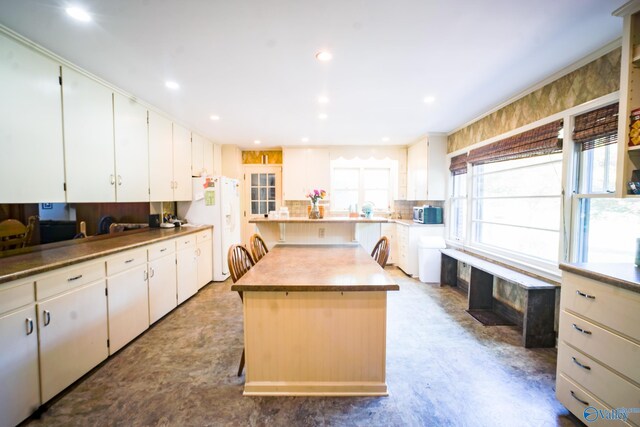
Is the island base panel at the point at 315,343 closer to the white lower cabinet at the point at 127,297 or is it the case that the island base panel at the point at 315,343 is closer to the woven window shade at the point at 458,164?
the white lower cabinet at the point at 127,297

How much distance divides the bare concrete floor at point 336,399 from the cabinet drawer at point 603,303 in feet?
2.28

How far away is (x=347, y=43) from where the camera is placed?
73.1 inches

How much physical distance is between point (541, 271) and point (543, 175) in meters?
0.97

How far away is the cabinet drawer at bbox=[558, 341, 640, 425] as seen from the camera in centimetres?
127

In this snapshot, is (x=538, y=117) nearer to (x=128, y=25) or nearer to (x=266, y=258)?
(x=266, y=258)

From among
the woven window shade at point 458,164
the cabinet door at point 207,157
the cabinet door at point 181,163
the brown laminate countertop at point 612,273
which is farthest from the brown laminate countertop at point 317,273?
the cabinet door at point 207,157

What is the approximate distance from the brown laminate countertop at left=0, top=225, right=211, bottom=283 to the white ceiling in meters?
1.53

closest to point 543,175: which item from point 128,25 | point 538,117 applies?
point 538,117

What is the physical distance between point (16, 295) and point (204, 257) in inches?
95.5

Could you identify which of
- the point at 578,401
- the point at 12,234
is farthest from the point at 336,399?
the point at 12,234

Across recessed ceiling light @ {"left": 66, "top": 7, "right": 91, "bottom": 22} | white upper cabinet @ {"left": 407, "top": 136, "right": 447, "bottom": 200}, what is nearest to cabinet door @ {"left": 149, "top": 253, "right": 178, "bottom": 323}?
recessed ceiling light @ {"left": 66, "top": 7, "right": 91, "bottom": 22}

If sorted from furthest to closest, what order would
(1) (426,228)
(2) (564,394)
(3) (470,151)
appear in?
(1) (426,228), (3) (470,151), (2) (564,394)

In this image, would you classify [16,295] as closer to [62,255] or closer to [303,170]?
[62,255]

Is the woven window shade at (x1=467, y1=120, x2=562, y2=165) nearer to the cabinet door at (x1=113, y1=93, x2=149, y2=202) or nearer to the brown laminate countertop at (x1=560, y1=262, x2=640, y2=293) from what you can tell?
the brown laminate countertop at (x1=560, y1=262, x2=640, y2=293)
